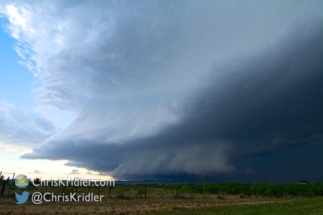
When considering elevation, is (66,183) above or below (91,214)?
above

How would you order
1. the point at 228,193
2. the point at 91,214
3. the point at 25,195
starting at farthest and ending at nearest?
the point at 228,193 → the point at 25,195 → the point at 91,214

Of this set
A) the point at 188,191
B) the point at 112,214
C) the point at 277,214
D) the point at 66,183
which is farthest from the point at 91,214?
the point at 188,191

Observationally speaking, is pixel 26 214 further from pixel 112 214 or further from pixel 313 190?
pixel 313 190

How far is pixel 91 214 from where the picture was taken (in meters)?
30.2

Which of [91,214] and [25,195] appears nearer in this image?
[91,214]

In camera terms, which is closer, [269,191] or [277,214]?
[277,214]

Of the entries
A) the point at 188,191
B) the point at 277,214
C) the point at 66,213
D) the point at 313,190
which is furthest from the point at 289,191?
Result: the point at 66,213

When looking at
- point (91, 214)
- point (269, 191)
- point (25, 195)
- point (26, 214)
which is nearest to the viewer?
point (26, 214)

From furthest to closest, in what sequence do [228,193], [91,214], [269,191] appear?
[228,193] < [269,191] < [91,214]

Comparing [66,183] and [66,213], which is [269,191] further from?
[66,213]

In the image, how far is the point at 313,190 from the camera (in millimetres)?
105125

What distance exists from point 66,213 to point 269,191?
91405 mm

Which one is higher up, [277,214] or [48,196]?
[48,196]

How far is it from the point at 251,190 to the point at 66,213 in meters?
93.5
